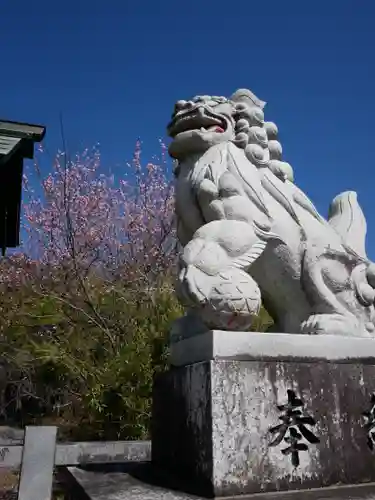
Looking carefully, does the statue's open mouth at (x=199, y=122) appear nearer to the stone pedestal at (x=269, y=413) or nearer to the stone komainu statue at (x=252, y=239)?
the stone komainu statue at (x=252, y=239)

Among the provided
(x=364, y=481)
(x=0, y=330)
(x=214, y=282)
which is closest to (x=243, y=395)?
(x=214, y=282)

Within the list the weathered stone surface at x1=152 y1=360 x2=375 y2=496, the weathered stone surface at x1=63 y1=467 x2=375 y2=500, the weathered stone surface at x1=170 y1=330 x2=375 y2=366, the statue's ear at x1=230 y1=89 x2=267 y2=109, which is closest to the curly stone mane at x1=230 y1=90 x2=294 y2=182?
the statue's ear at x1=230 y1=89 x2=267 y2=109

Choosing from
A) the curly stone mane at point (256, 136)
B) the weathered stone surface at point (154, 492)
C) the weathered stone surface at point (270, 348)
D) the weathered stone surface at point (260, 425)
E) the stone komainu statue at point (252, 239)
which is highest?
the curly stone mane at point (256, 136)

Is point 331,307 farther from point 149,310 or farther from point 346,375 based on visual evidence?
point 149,310

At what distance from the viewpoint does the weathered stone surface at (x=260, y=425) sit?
1960 mm

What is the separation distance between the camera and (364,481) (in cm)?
217

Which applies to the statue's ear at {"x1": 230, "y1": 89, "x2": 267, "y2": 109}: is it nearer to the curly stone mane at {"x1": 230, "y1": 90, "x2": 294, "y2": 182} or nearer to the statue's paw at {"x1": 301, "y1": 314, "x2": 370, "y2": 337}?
the curly stone mane at {"x1": 230, "y1": 90, "x2": 294, "y2": 182}

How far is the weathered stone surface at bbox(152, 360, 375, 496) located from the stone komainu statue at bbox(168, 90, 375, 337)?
0.26m

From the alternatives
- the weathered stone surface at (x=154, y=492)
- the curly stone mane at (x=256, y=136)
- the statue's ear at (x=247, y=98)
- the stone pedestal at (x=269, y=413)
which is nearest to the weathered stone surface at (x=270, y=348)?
the stone pedestal at (x=269, y=413)

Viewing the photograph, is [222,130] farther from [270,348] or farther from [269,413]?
[269,413]

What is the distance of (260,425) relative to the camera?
205cm

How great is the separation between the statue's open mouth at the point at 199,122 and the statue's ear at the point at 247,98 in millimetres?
280

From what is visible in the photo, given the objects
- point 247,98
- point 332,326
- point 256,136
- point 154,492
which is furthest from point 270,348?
point 247,98

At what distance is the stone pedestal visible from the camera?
198 centimetres
